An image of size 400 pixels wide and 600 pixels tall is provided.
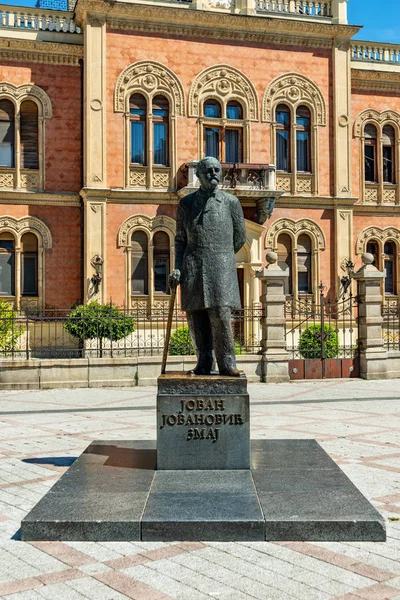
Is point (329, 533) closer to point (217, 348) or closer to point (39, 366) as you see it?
point (217, 348)

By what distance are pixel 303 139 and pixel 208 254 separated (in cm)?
2220

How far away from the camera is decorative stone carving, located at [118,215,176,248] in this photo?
86.2 feet

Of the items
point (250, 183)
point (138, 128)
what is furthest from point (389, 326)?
point (138, 128)

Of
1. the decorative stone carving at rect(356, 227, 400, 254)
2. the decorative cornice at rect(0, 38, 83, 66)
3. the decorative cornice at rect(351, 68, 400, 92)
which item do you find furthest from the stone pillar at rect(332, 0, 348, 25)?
the decorative cornice at rect(0, 38, 83, 66)

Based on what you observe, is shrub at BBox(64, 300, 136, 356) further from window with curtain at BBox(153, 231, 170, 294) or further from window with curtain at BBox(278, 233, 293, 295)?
window with curtain at BBox(278, 233, 293, 295)

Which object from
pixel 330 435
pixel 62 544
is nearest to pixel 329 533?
pixel 62 544

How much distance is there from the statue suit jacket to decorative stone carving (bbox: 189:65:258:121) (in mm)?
20235

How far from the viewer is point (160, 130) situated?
27156mm

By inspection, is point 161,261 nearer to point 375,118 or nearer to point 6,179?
point 6,179

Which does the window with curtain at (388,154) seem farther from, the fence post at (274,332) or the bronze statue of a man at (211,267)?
the bronze statue of a man at (211,267)

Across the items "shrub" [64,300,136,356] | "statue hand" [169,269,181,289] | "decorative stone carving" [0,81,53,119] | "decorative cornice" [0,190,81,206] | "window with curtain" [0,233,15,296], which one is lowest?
"shrub" [64,300,136,356]

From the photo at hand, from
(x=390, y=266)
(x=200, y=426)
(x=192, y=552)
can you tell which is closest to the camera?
(x=192, y=552)

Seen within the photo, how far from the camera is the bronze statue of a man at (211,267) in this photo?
758 cm

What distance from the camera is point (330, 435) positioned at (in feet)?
33.3
